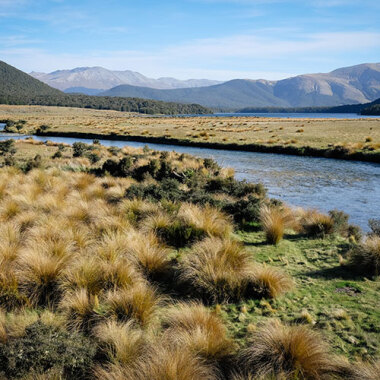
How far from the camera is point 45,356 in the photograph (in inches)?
133

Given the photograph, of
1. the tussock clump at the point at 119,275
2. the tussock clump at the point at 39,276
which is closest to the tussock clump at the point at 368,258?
the tussock clump at the point at 119,275

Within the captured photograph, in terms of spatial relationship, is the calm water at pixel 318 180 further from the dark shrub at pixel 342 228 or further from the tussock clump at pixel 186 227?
the tussock clump at pixel 186 227

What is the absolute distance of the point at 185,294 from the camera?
511 cm

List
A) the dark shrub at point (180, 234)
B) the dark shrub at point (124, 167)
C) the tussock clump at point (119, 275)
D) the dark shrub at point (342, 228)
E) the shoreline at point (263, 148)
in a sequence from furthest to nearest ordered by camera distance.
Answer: the shoreline at point (263, 148), the dark shrub at point (124, 167), the dark shrub at point (342, 228), the dark shrub at point (180, 234), the tussock clump at point (119, 275)

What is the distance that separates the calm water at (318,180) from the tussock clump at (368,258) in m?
4.43

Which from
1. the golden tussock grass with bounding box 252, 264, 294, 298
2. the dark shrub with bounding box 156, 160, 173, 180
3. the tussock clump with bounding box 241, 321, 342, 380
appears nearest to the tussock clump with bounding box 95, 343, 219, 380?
the tussock clump with bounding box 241, 321, 342, 380

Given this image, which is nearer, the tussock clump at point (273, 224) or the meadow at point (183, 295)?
the meadow at point (183, 295)

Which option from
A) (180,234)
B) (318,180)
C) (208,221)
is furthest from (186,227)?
(318,180)

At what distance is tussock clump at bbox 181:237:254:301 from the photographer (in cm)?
503

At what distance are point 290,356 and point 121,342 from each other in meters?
1.83

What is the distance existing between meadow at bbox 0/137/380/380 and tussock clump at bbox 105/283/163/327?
0.06ft

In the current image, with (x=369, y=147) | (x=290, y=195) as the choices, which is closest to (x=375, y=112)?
(x=369, y=147)

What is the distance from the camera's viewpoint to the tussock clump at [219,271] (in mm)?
5027

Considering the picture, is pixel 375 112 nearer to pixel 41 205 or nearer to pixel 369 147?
pixel 369 147
